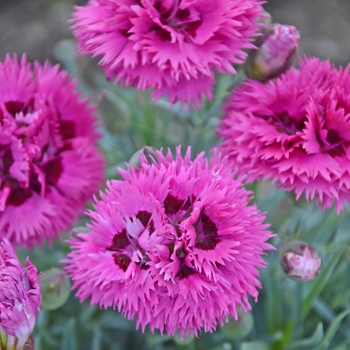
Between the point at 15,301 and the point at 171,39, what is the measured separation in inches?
19.7

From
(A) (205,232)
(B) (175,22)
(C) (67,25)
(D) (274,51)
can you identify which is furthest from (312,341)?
(C) (67,25)

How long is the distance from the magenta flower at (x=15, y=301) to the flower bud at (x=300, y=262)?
46cm

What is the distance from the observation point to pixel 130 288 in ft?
2.54

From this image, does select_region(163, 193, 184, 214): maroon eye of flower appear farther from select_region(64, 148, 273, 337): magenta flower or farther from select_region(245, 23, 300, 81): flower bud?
select_region(245, 23, 300, 81): flower bud

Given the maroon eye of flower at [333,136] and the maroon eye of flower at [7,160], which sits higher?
the maroon eye of flower at [333,136]

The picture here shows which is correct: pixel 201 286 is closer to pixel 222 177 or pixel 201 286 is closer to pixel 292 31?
pixel 222 177

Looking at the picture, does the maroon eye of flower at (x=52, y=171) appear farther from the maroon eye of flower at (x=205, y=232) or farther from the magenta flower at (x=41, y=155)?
the maroon eye of flower at (x=205, y=232)

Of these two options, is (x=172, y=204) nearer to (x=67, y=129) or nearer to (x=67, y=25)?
(x=67, y=129)

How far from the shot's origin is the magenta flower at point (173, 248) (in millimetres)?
758

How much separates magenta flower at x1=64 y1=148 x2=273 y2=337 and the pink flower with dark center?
0.09 meters

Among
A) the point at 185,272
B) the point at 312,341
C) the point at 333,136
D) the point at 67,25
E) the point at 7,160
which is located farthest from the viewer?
the point at 67,25

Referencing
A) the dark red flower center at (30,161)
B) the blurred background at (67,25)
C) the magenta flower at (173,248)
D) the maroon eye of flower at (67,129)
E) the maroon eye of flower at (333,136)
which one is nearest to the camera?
the magenta flower at (173,248)

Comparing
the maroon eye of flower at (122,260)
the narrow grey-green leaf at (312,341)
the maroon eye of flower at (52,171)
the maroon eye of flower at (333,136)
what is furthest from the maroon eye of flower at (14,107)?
the narrow grey-green leaf at (312,341)

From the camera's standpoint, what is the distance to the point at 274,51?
967 millimetres
